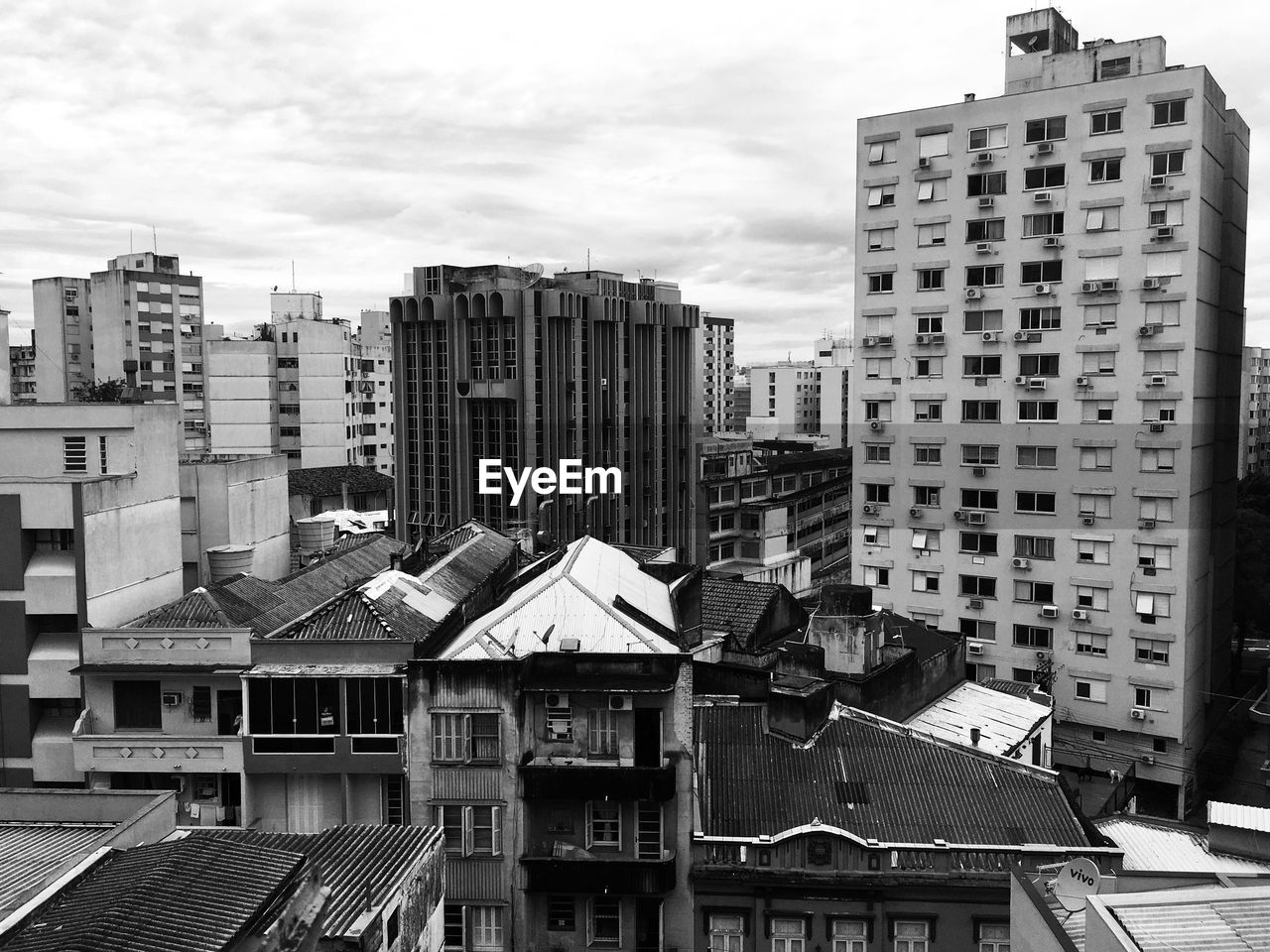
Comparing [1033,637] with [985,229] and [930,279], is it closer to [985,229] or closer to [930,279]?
[930,279]

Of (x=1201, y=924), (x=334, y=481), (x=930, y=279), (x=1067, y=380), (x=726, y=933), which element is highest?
(x=930, y=279)

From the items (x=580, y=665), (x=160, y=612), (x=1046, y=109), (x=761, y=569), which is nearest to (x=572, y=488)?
(x=761, y=569)

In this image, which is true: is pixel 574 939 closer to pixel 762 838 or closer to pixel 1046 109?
pixel 762 838

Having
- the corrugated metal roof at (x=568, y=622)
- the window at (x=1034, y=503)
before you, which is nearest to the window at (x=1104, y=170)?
the window at (x=1034, y=503)

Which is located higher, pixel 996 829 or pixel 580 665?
pixel 580 665

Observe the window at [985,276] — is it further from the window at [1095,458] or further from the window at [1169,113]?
the window at [1095,458]

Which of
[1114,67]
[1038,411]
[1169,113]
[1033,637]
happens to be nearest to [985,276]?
[1038,411]
